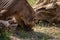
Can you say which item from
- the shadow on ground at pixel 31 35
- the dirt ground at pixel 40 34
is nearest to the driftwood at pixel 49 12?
the dirt ground at pixel 40 34

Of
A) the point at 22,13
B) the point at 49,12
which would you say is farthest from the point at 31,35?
the point at 49,12

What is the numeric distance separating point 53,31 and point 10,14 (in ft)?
5.53

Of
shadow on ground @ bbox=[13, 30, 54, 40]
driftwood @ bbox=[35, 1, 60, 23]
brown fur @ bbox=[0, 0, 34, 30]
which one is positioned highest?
driftwood @ bbox=[35, 1, 60, 23]

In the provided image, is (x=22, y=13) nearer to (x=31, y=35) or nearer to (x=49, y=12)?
(x=31, y=35)

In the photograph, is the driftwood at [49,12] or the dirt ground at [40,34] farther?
the driftwood at [49,12]

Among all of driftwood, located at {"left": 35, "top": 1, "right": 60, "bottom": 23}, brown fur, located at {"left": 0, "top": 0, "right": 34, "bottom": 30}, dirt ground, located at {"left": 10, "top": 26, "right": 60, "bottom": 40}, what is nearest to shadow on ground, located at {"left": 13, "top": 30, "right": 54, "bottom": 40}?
dirt ground, located at {"left": 10, "top": 26, "right": 60, "bottom": 40}

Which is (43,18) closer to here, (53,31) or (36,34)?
(53,31)

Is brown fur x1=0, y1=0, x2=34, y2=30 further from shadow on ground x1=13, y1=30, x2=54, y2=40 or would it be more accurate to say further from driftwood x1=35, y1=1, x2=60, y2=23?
driftwood x1=35, y1=1, x2=60, y2=23

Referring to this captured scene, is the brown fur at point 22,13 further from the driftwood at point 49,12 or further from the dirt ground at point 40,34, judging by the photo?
the driftwood at point 49,12

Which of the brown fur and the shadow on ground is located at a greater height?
the brown fur

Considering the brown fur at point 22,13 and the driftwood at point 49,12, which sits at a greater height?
the driftwood at point 49,12

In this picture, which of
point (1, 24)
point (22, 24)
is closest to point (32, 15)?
point (22, 24)

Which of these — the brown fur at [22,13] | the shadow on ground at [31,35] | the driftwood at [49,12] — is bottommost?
the shadow on ground at [31,35]

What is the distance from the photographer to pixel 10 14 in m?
5.74
